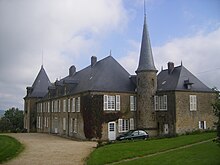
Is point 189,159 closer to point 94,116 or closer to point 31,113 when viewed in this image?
point 94,116

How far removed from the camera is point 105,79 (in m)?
32.0

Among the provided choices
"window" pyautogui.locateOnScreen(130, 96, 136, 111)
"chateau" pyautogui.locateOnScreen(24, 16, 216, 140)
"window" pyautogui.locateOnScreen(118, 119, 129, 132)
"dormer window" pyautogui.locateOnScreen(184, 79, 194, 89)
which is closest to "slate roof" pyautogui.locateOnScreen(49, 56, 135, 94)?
"chateau" pyautogui.locateOnScreen(24, 16, 216, 140)

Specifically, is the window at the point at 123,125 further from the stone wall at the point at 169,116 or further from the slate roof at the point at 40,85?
the slate roof at the point at 40,85

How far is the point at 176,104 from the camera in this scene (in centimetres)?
3006

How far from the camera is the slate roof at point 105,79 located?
31273mm

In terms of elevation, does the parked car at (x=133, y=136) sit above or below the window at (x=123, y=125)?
below

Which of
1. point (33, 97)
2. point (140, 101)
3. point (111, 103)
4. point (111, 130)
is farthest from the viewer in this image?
point (33, 97)

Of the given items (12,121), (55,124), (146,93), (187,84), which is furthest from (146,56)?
(12,121)

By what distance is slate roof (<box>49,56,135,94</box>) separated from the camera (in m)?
31.3

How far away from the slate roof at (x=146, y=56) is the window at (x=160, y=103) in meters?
3.17

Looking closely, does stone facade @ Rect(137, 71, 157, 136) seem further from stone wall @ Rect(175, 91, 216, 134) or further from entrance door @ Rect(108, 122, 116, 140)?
entrance door @ Rect(108, 122, 116, 140)

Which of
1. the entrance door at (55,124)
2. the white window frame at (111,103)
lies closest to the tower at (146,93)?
the white window frame at (111,103)

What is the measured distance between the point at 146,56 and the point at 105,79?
515 cm

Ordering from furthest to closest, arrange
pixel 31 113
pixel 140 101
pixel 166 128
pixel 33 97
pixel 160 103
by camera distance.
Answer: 1. pixel 31 113
2. pixel 33 97
3. pixel 140 101
4. pixel 160 103
5. pixel 166 128
